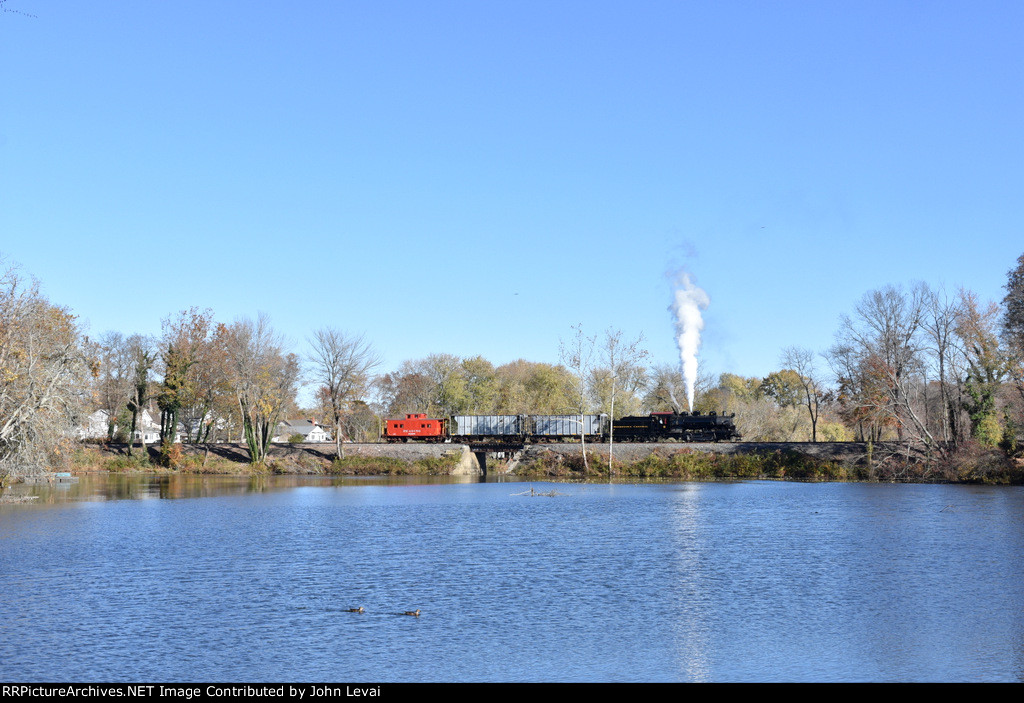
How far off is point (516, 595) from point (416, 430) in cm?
6536

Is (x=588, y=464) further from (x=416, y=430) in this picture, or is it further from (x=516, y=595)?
(x=516, y=595)

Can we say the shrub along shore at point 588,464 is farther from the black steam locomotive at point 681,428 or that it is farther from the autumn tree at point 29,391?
the autumn tree at point 29,391

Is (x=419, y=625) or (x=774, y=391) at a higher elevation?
(x=774, y=391)

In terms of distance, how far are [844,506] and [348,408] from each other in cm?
5295

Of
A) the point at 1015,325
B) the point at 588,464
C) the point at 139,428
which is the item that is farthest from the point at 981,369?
the point at 139,428

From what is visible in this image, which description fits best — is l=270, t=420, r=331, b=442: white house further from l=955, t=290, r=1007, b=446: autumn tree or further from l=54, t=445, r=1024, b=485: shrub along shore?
l=955, t=290, r=1007, b=446: autumn tree

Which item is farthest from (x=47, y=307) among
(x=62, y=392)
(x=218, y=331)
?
(x=218, y=331)

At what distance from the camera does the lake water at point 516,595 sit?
1588 cm

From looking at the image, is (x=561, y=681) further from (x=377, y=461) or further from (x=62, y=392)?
(x=377, y=461)

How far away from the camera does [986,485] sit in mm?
57875

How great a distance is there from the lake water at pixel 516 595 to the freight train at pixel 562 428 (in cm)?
3248

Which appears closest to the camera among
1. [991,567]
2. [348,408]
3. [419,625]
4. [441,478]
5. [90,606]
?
[419,625]

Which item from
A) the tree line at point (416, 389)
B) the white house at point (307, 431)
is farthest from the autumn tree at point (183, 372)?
the white house at point (307, 431)

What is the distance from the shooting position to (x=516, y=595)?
71.4ft
